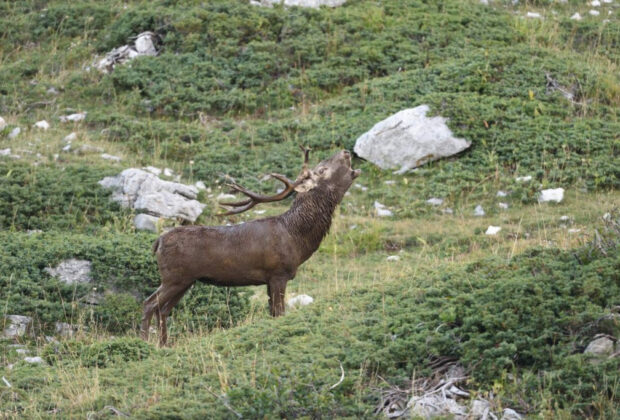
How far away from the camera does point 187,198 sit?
1545 centimetres

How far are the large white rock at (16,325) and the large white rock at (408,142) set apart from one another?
7793 mm

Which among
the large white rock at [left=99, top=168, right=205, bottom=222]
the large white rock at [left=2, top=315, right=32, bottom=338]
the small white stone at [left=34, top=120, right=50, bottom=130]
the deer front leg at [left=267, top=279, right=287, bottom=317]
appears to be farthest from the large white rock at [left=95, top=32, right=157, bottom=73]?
the deer front leg at [left=267, top=279, right=287, bottom=317]

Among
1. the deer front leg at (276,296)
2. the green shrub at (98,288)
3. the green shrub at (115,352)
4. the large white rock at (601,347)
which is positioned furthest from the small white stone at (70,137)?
the large white rock at (601,347)

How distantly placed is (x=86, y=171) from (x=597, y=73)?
389 inches

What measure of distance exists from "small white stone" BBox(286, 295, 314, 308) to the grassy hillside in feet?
1.26

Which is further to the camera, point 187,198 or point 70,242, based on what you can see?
point 187,198

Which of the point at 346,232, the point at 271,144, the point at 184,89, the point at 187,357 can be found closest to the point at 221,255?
the point at 187,357

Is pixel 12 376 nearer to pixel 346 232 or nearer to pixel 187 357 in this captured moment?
pixel 187 357

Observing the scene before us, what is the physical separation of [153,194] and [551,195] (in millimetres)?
6483

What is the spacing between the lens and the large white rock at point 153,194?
48.3 feet

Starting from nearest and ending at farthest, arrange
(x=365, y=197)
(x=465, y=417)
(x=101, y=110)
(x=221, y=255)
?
1. (x=465, y=417)
2. (x=221, y=255)
3. (x=365, y=197)
4. (x=101, y=110)

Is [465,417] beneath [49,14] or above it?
above

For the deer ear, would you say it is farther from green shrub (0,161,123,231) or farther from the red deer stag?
green shrub (0,161,123,231)

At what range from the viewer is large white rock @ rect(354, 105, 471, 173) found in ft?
53.6
